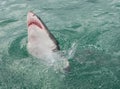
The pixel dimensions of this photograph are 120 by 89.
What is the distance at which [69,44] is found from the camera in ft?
25.8

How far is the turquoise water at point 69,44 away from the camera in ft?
20.6

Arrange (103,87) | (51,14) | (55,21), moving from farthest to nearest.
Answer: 1. (51,14)
2. (55,21)
3. (103,87)

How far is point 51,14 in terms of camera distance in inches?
402

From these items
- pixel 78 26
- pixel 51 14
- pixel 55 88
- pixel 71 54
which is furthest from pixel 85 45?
pixel 51 14

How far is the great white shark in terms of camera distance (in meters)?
6.02

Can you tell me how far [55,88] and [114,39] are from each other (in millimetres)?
2752

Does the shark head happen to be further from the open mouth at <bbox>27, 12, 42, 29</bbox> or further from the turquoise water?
the turquoise water

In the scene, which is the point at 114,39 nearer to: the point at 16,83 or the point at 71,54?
the point at 71,54

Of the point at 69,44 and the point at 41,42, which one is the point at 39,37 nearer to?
the point at 41,42

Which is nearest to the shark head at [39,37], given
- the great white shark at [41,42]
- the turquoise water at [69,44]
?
the great white shark at [41,42]

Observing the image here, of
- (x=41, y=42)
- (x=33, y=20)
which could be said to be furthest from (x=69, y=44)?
(x=33, y=20)

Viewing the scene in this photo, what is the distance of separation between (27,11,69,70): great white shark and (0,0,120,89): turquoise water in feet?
0.96

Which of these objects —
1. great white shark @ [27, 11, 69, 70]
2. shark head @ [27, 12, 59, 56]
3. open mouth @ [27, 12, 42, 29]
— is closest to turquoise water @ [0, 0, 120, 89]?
great white shark @ [27, 11, 69, 70]

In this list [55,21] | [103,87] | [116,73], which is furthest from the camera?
[55,21]
